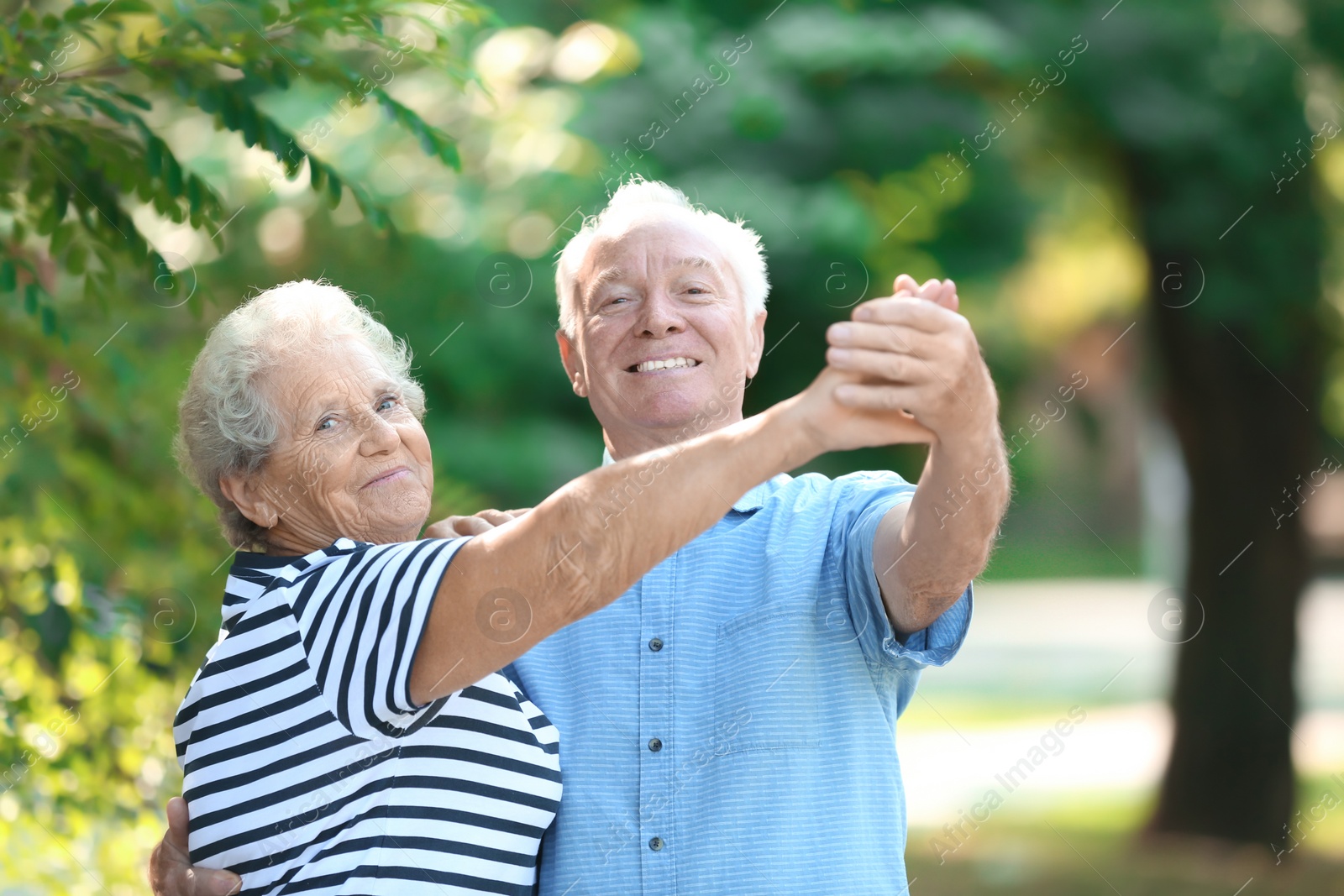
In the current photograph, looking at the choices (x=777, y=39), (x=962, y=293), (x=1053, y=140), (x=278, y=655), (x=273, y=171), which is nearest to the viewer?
(x=278, y=655)

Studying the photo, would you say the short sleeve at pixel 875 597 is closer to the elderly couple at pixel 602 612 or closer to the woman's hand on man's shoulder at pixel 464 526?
the elderly couple at pixel 602 612

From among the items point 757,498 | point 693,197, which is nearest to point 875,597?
point 757,498

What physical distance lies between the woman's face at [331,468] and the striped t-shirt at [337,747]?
0.29 ft

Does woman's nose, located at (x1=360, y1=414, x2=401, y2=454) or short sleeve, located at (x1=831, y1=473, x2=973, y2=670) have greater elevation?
woman's nose, located at (x1=360, y1=414, x2=401, y2=454)

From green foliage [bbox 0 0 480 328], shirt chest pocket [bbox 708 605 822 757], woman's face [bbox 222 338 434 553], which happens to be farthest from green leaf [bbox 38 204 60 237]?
shirt chest pocket [bbox 708 605 822 757]

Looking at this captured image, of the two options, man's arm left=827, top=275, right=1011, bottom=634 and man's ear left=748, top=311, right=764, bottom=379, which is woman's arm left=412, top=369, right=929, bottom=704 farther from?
man's ear left=748, top=311, right=764, bottom=379

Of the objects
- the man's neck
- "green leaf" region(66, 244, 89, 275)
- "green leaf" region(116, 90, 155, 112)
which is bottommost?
the man's neck

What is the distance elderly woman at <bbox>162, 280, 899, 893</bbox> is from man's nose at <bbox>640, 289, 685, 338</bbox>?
17.6 inches

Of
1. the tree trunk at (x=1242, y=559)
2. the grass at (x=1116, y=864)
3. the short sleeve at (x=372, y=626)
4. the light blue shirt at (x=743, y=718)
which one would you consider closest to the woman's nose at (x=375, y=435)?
the short sleeve at (x=372, y=626)

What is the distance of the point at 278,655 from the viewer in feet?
5.90

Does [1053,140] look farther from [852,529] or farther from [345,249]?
[852,529]

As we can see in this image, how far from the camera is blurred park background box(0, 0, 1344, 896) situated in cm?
253

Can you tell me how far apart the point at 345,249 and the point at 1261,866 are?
632cm

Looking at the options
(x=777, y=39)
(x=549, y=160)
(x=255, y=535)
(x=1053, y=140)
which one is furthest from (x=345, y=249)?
(x=1053, y=140)
